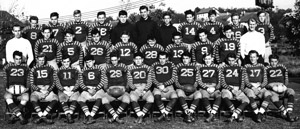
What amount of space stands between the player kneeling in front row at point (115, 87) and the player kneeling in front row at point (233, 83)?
7.77 feet

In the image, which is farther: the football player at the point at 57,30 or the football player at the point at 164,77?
the football player at the point at 57,30

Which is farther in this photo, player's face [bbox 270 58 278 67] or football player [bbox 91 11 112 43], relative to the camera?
football player [bbox 91 11 112 43]

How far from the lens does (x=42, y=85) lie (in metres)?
7.63

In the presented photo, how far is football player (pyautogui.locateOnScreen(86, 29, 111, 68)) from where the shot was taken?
8367mm

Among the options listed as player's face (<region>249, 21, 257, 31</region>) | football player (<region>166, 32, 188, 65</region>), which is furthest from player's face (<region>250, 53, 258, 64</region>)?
football player (<region>166, 32, 188, 65</region>)

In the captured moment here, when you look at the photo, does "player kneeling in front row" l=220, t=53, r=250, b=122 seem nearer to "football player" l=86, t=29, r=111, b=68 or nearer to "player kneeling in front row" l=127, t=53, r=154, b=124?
"player kneeling in front row" l=127, t=53, r=154, b=124

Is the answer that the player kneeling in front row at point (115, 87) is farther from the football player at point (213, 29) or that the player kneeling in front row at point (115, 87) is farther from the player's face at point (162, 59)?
the football player at point (213, 29)

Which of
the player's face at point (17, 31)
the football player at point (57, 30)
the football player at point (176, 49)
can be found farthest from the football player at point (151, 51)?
the player's face at point (17, 31)

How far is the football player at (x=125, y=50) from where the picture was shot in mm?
8297

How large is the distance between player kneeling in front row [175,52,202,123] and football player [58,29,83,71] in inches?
105

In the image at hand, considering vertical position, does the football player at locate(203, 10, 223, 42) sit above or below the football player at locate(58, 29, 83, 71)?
above

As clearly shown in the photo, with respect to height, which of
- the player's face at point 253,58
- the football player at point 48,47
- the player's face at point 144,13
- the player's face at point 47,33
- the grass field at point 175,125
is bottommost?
the grass field at point 175,125

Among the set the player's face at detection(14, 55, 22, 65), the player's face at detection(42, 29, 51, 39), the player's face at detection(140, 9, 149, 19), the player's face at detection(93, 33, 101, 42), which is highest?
the player's face at detection(140, 9, 149, 19)

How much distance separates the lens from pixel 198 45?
8.41 m
